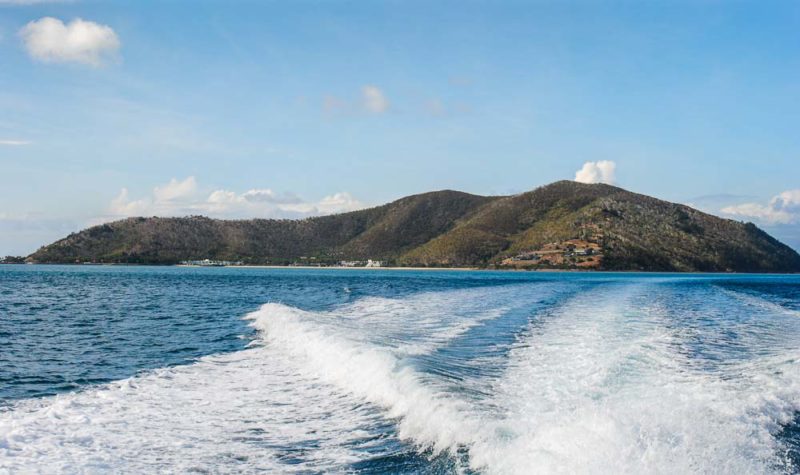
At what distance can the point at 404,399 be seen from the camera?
12.0 meters

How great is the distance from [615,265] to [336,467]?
16209 cm

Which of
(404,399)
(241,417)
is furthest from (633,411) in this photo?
(241,417)

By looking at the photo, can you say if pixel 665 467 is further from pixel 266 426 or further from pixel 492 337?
pixel 492 337

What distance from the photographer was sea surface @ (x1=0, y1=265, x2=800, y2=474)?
29.0 feet

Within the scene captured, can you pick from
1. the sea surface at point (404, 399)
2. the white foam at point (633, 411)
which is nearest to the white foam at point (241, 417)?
the sea surface at point (404, 399)

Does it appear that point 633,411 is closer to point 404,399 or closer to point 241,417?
point 404,399

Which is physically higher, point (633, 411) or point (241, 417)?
point (633, 411)

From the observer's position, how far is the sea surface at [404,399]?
884cm

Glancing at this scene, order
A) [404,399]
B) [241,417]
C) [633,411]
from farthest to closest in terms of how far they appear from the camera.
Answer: [404,399] < [241,417] < [633,411]

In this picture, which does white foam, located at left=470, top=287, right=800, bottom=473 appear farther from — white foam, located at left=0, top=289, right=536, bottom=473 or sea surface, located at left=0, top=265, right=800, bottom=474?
white foam, located at left=0, top=289, right=536, bottom=473

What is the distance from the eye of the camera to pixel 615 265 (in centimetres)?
16050

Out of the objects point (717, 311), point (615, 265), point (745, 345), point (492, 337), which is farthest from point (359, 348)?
point (615, 265)

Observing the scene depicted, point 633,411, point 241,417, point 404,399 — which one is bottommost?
point 241,417

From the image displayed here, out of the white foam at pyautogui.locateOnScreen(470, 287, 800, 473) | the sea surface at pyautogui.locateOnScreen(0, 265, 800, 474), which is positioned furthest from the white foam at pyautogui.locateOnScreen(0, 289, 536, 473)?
the white foam at pyautogui.locateOnScreen(470, 287, 800, 473)
